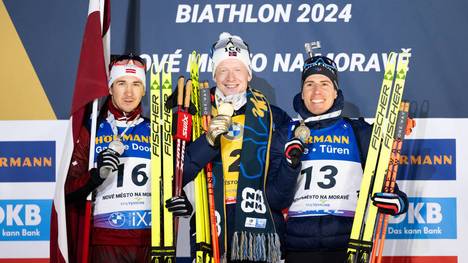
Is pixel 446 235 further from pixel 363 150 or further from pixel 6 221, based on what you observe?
pixel 6 221

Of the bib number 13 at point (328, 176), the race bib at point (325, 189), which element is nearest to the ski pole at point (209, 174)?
the race bib at point (325, 189)

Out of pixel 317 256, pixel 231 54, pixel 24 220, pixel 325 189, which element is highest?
pixel 231 54

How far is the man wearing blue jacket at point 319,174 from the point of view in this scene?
399 cm

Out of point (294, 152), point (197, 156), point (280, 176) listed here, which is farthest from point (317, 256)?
point (197, 156)

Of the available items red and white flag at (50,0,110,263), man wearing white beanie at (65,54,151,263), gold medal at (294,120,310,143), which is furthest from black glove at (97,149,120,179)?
gold medal at (294,120,310,143)

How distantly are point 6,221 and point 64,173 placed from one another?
2.94 ft

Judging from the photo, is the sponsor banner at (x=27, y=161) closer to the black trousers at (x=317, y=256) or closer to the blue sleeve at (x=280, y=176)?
the blue sleeve at (x=280, y=176)

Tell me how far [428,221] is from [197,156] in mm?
1603

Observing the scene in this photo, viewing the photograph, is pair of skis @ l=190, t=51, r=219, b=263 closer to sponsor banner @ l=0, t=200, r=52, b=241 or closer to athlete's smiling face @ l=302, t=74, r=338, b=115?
athlete's smiling face @ l=302, t=74, r=338, b=115

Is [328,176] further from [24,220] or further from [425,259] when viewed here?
[24,220]

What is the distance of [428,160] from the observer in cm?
479

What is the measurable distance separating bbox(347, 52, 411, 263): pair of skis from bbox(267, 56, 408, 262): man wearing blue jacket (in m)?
Result: 0.08

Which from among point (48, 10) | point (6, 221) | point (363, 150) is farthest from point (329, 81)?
point (6, 221)

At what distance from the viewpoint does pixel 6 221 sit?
16.0 ft
